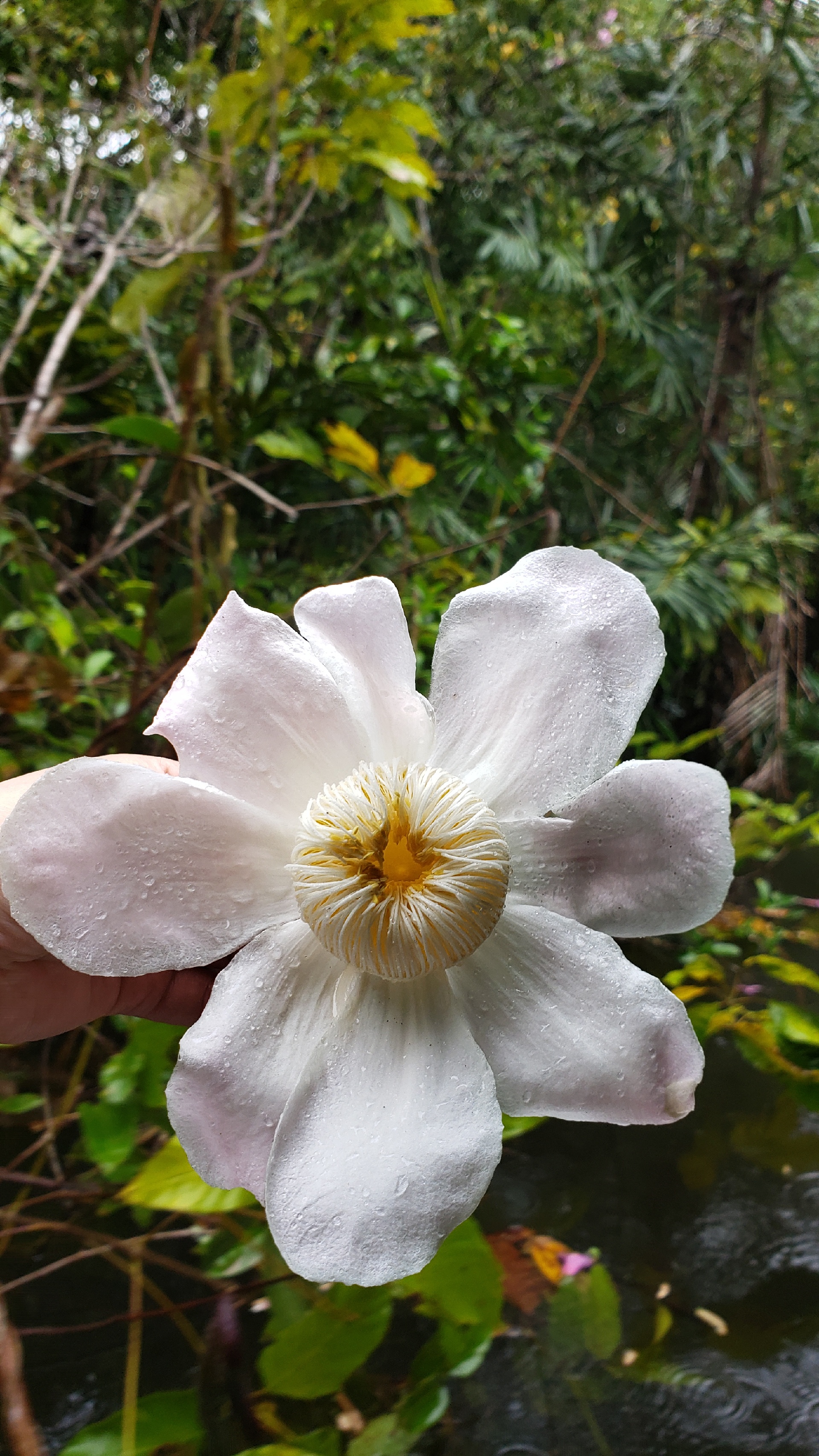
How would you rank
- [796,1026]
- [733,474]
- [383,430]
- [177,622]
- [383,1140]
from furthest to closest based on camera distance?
[733,474]
[383,430]
[177,622]
[796,1026]
[383,1140]

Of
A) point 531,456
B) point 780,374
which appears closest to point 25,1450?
point 531,456

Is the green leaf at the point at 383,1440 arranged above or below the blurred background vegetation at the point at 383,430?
below

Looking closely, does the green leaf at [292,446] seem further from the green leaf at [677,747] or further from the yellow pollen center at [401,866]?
the yellow pollen center at [401,866]

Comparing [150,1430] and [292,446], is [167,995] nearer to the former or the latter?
[150,1430]

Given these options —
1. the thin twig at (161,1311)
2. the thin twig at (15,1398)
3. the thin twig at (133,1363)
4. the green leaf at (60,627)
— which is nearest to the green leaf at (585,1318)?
the thin twig at (161,1311)

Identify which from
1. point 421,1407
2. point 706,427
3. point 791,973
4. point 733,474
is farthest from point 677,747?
point 706,427

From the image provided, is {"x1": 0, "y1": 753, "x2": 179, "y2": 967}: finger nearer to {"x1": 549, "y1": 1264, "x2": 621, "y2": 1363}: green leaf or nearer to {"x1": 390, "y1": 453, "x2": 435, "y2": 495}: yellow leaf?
{"x1": 390, "y1": 453, "x2": 435, "y2": 495}: yellow leaf

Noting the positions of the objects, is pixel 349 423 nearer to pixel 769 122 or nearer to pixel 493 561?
pixel 493 561
